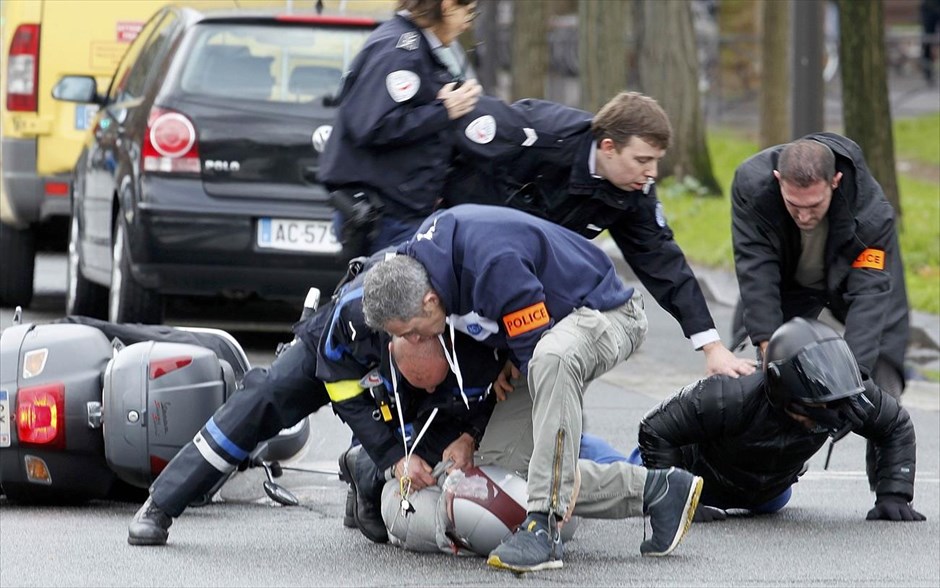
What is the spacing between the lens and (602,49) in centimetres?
1650

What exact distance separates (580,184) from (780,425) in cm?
94

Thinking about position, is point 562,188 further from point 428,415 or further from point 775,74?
point 775,74

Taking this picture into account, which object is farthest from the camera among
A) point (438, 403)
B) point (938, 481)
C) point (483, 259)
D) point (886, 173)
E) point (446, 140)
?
point (886, 173)

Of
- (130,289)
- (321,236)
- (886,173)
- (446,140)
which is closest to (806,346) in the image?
(446,140)

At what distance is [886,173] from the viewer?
12930mm

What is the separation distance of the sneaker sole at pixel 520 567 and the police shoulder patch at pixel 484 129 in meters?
1.38

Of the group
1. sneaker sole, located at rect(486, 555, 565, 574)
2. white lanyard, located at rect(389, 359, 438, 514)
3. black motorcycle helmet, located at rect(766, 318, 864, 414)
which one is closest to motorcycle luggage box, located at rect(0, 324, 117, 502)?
white lanyard, located at rect(389, 359, 438, 514)

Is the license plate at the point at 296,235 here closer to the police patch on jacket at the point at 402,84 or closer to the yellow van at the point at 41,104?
the yellow van at the point at 41,104

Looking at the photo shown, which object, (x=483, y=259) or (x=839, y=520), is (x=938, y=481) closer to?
(x=839, y=520)

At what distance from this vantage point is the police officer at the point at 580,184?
5.74 meters

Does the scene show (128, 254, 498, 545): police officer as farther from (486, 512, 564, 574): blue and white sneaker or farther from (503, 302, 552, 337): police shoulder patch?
(486, 512, 564, 574): blue and white sneaker

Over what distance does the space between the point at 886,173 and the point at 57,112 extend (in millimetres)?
5548

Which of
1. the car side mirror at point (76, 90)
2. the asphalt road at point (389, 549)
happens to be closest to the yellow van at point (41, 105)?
the car side mirror at point (76, 90)

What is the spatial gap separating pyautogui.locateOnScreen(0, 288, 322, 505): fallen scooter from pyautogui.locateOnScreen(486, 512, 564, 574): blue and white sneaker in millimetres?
1077
